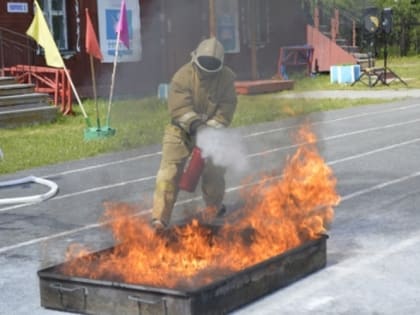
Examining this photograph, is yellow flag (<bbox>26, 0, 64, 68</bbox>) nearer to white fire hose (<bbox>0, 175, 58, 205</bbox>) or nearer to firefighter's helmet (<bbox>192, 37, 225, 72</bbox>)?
white fire hose (<bbox>0, 175, 58, 205</bbox>)

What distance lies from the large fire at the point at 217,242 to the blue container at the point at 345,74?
20.6 m

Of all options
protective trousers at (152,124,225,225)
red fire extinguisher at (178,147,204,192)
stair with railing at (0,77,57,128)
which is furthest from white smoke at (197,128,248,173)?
stair with railing at (0,77,57,128)

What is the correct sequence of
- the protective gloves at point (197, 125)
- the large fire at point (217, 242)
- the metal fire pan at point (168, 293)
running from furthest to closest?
the protective gloves at point (197, 125)
the large fire at point (217, 242)
the metal fire pan at point (168, 293)

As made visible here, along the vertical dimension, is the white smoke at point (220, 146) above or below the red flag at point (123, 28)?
below

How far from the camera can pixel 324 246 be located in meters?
6.41

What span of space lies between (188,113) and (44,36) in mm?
9990

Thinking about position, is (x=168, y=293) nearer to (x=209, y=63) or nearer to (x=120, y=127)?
(x=209, y=63)

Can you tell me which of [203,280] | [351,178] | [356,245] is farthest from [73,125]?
[203,280]

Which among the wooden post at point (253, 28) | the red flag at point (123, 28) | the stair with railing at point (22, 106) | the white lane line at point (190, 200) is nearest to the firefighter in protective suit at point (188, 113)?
the white lane line at point (190, 200)

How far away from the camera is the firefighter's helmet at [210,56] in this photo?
280 inches

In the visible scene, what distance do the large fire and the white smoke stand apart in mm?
447

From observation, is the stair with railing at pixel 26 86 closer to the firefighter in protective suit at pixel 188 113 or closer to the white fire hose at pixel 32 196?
the white fire hose at pixel 32 196

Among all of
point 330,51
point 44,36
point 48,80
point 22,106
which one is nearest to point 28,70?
point 48,80

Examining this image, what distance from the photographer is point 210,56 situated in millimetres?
7109
